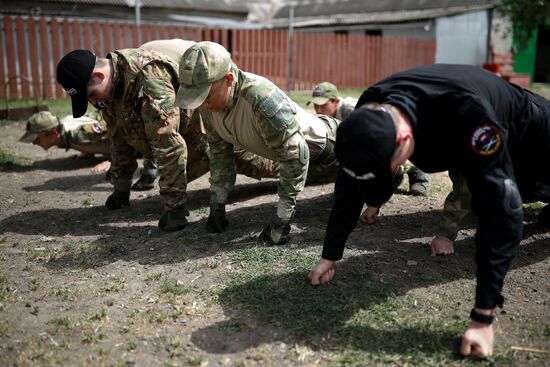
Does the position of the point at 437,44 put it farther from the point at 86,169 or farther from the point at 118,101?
the point at 118,101

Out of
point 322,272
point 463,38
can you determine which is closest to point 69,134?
point 322,272

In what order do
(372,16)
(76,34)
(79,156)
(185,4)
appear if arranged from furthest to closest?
(372,16)
(185,4)
(76,34)
(79,156)

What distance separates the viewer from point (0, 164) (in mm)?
6301

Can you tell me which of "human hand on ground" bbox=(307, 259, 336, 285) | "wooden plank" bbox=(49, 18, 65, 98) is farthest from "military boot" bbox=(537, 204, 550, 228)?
"wooden plank" bbox=(49, 18, 65, 98)

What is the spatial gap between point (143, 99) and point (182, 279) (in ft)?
4.64

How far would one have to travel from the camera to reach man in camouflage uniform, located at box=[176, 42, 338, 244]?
10.5ft

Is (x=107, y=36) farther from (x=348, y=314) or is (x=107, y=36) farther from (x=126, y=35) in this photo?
(x=348, y=314)

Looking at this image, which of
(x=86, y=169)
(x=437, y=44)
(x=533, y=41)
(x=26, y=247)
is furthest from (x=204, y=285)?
(x=533, y=41)

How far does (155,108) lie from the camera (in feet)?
12.8

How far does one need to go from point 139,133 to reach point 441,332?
275 centimetres

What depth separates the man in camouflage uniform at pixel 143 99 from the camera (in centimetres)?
384

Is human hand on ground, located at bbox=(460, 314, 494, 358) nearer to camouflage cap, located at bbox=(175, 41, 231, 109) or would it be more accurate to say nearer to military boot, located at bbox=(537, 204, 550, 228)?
camouflage cap, located at bbox=(175, 41, 231, 109)

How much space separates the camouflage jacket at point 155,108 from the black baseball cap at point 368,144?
2031 mm

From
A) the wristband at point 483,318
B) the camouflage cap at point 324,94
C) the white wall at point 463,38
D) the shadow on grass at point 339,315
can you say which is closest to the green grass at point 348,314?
the shadow on grass at point 339,315
